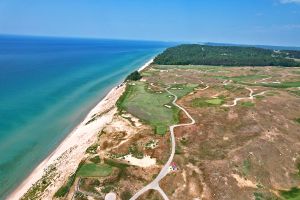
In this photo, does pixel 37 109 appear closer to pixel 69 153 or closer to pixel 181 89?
pixel 69 153

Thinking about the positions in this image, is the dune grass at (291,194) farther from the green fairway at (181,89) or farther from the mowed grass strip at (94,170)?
the green fairway at (181,89)

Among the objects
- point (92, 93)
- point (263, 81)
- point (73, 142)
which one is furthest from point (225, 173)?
point (263, 81)

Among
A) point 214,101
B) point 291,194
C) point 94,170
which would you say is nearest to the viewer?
point 291,194

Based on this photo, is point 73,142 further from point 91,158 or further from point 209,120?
point 209,120

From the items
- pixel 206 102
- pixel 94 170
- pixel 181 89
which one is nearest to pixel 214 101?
pixel 206 102

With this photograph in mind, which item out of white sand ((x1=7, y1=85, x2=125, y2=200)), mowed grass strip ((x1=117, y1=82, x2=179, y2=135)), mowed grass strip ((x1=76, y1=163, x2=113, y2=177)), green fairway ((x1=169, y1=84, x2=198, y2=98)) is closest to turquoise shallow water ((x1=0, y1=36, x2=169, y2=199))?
white sand ((x1=7, y1=85, x2=125, y2=200))
